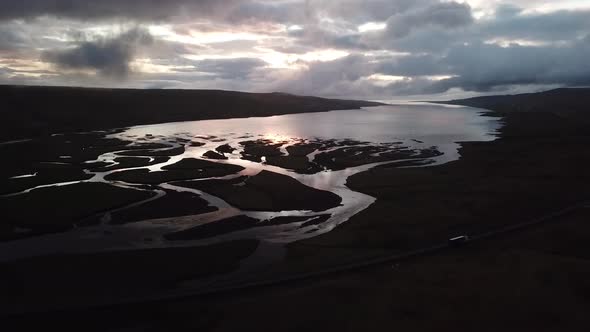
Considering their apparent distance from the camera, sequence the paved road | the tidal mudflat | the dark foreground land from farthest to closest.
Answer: the tidal mudflat, the paved road, the dark foreground land

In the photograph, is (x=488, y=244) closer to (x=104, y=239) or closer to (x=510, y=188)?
(x=510, y=188)

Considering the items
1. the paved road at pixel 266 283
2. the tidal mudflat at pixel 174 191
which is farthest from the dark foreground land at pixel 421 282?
the tidal mudflat at pixel 174 191

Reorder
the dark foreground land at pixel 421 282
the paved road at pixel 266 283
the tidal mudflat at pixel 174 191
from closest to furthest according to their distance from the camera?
1. the dark foreground land at pixel 421 282
2. the paved road at pixel 266 283
3. the tidal mudflat at pixel 174 191

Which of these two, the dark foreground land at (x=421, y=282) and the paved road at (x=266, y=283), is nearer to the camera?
the dark foreground land at (x=421, y=282)

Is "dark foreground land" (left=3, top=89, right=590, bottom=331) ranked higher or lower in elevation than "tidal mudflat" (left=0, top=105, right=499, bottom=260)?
lower

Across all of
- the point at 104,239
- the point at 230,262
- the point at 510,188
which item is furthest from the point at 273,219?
the point at 510,188

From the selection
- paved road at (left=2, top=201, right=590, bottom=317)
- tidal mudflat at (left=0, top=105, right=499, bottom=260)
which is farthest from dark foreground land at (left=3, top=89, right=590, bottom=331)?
tidal mudflat at (left=0, top=105, right=499, bottom=260)

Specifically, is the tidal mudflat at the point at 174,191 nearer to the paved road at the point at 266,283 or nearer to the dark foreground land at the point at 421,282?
the dark foreground land at the point at 421,282

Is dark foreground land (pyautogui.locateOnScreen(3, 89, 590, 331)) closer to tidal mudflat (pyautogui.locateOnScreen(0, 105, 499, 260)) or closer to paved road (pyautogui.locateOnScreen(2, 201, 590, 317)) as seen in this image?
paved road (pyautogui.locateOnScreen(2, 201, 590, 317))

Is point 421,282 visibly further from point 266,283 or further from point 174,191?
point 174,191
